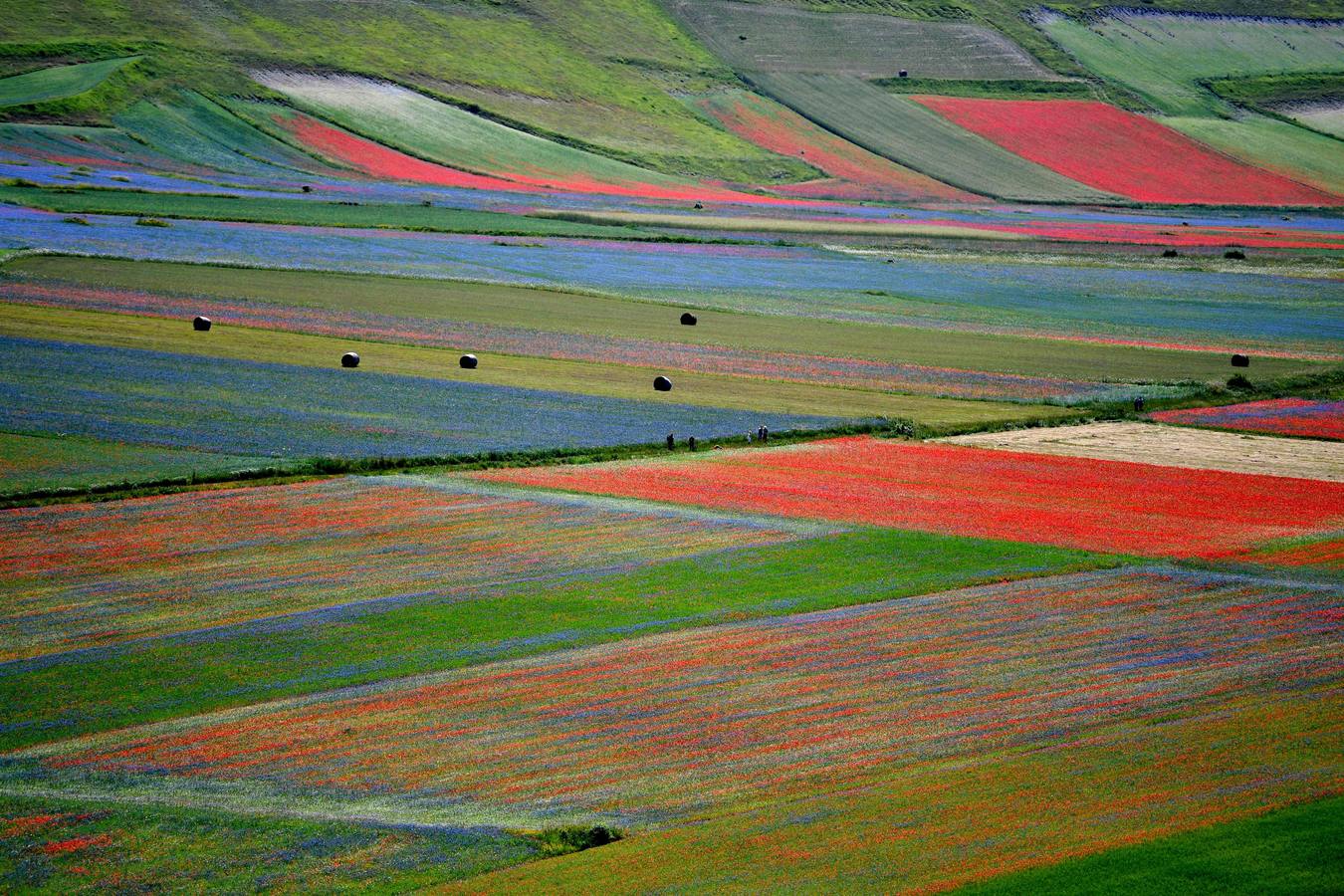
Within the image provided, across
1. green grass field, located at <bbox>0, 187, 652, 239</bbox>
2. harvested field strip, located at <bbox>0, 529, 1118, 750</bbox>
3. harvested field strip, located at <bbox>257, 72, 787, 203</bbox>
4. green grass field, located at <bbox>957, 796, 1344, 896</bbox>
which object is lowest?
green grass field, located at <bbox>957, 796, 1344, 896</bbox>

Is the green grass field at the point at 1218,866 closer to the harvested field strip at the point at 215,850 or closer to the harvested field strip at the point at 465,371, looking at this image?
the harvested field strip at the point at 215,850

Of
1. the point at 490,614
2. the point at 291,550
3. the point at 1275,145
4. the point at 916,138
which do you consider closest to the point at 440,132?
the point at 916,138

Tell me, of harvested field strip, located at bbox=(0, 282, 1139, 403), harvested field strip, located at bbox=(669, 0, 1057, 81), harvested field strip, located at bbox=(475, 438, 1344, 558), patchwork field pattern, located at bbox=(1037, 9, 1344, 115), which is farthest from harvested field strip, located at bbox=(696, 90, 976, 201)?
harvested field strip, located at bbox=(475, 438, 1344, 558)

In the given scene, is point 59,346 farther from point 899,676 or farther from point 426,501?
point 899,676

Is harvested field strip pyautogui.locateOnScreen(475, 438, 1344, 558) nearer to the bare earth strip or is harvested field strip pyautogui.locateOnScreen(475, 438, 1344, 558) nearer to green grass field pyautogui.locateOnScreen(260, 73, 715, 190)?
the bare earth strip

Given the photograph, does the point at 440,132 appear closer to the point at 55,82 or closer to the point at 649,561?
the point at 55,82

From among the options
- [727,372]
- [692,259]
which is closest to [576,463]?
[727,372]
